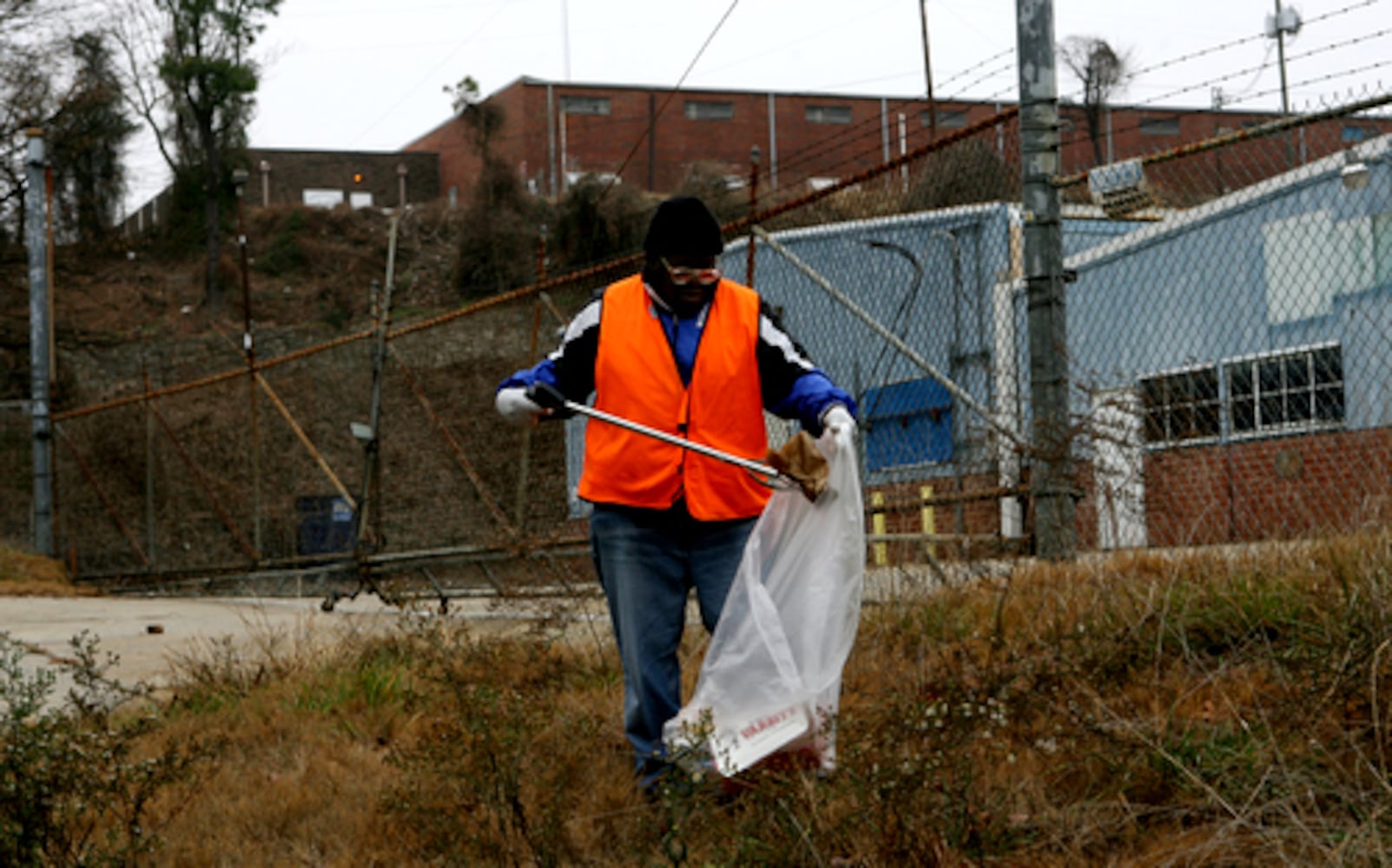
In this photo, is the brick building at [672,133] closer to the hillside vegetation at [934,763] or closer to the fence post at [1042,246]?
the fence post at [1042,246]

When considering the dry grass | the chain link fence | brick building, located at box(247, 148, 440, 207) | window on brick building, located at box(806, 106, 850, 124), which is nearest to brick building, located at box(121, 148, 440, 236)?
brick building, located at box(247, 148, 440, 207)

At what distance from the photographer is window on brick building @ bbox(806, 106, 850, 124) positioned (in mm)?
48812

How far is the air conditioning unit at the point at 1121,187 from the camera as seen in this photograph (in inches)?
233

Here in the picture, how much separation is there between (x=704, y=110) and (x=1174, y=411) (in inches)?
1632

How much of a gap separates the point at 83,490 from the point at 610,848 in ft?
50.3

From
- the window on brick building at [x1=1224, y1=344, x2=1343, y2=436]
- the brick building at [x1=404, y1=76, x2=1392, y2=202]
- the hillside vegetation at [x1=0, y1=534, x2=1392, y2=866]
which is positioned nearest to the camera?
the hillside vegetation at [x1=0, y1=534, x2=1392, y2=866]

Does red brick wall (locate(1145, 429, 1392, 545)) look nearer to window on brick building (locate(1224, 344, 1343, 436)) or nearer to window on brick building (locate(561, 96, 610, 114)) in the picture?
window on brick building (locate(1224, 344, 1343, 436))

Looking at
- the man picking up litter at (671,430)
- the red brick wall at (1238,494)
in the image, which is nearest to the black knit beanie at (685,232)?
the man picking up litter at (671,430)

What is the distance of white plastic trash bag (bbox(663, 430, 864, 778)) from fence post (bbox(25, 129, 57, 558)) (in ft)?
47.2

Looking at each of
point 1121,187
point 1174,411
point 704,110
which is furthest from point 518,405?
point 704,110

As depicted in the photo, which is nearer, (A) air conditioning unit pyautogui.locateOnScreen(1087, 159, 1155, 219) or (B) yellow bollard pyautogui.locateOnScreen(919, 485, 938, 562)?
(A) air conditioning unit pyautogui.locateOnScreen(1087, 159, 1155, 219)

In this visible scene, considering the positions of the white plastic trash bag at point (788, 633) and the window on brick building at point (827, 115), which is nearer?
the white plastic trash bag at point (788, 633)

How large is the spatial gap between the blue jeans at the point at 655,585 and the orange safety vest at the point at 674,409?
6 centimetres

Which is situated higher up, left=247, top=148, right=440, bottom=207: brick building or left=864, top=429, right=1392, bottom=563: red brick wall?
left=247, top=148, right=440, bottom=207: brick building
